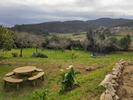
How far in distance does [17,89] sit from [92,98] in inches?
177

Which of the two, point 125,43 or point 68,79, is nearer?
point 68,79

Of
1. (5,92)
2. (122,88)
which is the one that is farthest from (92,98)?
(5,92)

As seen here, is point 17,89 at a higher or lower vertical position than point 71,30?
lower

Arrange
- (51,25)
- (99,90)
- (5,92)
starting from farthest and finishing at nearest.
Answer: (51,25)
(5,92)
(99,90)

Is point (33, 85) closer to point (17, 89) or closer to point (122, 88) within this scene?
point (17, 89)

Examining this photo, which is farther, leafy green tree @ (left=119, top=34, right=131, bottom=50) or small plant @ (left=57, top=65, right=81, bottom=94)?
leafy green tree @ (left=119, top=34, right=131, bottom=50)

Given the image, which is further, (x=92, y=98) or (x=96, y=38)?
(x=96, y=38)

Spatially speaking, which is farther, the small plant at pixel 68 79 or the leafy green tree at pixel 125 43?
the leafy green tree at pixel 125 43

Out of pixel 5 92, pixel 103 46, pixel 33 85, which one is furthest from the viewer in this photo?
pixel 103 46

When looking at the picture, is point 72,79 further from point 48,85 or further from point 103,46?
point 103,46

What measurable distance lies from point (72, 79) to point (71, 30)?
125 metres

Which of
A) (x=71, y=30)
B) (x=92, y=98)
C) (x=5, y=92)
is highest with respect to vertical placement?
(x=71, y=30)

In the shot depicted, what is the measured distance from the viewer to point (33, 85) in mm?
5871

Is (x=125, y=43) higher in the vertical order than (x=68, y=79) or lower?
higher
